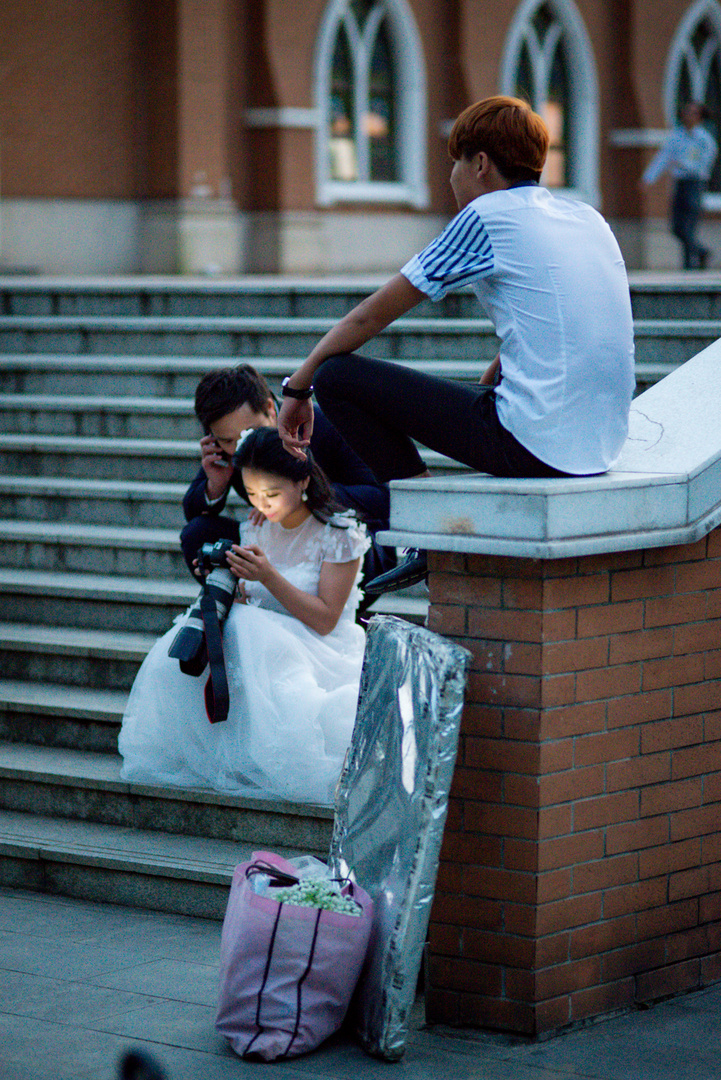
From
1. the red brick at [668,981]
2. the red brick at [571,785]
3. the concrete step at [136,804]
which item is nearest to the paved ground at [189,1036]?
the red brick at [668,981]

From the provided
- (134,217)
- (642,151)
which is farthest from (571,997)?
(642,151)

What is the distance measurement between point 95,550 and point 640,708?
3350mm

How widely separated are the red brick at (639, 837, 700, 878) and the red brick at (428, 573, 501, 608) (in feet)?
2.59

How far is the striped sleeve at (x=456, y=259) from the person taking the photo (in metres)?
3.71

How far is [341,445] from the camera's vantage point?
548 cm

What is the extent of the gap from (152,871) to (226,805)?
0.31 m

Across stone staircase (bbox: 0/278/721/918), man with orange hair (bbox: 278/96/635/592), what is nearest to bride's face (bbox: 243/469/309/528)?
stone staircase (bbox: 0/278/721/918)

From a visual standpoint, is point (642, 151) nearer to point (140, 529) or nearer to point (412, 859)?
point (140, 529)

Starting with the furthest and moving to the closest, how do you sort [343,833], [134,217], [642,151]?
[642,151]
[134,217]
[343,833]

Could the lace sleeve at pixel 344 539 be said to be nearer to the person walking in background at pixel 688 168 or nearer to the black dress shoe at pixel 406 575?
the black dress shoe at pixel 406 575

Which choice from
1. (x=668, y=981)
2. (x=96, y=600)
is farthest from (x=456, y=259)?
(x=96, y=600)

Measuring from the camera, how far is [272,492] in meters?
4.88

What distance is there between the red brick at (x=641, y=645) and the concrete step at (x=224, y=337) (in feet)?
11.9

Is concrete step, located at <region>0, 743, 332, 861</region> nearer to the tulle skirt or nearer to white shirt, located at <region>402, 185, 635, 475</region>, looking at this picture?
the tulle skirt
